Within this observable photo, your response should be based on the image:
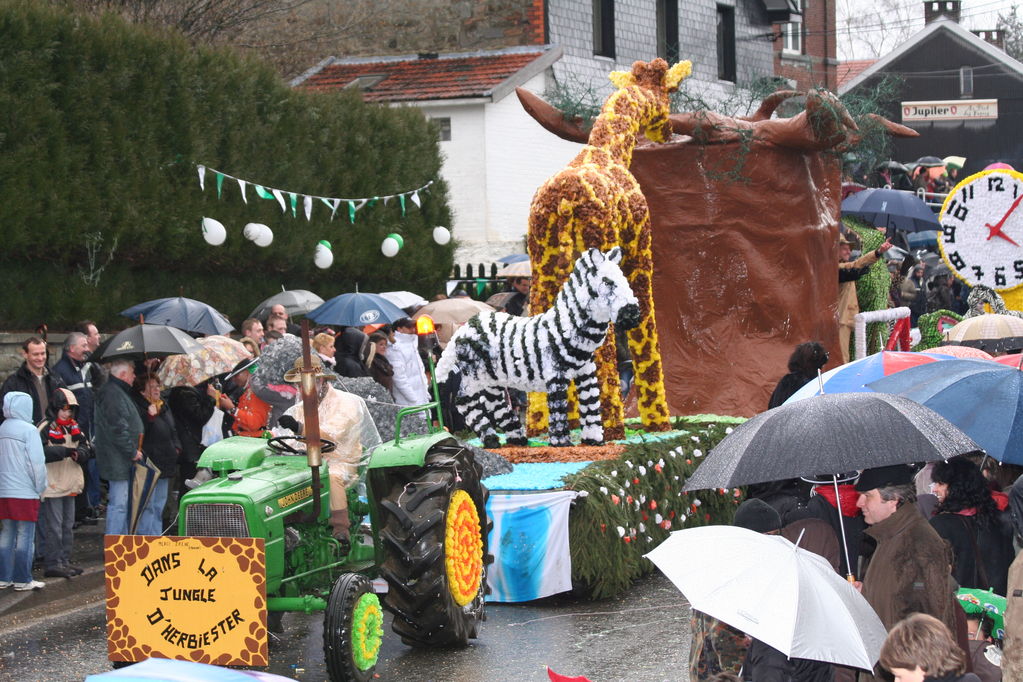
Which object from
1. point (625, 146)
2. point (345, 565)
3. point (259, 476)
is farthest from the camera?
point (625, 146)

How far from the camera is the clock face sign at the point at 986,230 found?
45.7 ft

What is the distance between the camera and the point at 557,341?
10539 mm

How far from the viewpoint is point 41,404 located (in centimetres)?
1121

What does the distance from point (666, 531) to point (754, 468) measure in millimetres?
5298

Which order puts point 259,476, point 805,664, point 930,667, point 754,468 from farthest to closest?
point 259,476
point 754,468
point 805,664
point 930,667

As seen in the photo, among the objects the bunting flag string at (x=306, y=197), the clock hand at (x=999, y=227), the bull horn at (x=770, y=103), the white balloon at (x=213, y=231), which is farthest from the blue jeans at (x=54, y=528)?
the clock hand at (x=999, y=227)

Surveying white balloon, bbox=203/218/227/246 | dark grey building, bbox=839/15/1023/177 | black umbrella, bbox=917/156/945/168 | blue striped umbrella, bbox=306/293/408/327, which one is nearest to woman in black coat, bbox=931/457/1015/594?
blue striped umbrella, bbox=306/293/408/327

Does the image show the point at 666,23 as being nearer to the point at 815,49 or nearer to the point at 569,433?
the point at 815,49

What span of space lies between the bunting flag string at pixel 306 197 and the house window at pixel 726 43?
11.6 m

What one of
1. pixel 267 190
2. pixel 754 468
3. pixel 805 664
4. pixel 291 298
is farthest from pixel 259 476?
pixel 267 190

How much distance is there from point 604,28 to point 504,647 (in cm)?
2061

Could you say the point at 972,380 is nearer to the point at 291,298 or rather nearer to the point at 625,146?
the point at 625,146

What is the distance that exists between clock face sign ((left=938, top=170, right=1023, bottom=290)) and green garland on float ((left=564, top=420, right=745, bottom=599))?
376 centimetres

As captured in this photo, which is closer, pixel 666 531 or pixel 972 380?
pixel 972 380
